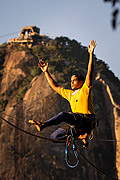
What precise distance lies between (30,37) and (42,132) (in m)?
24.7

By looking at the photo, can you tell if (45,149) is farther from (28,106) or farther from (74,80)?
(74,80)

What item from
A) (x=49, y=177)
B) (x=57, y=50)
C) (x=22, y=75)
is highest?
(x=57, y=50)

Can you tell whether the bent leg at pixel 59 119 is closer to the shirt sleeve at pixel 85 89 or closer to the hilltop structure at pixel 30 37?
the shirt sleeve at pixel 85 89

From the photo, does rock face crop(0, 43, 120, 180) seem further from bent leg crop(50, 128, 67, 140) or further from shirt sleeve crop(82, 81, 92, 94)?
shirt sleeve crop(82, 81, 92, 94)

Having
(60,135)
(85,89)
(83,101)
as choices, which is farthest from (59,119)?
(85,89)

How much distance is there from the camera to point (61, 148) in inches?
1556

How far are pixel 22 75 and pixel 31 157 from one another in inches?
669

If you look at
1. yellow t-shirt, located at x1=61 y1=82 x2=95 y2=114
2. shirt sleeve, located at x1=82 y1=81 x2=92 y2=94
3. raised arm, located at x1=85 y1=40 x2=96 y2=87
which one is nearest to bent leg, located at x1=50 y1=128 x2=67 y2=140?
yellow t-shirt, located at x1=61 y1=82 x2=95 y2=114

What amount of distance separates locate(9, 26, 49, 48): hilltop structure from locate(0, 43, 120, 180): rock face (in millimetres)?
4608

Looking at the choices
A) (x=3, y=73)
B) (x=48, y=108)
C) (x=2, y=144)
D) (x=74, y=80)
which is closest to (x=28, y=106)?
(x=48, y=108)

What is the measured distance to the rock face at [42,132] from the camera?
37.8 metres

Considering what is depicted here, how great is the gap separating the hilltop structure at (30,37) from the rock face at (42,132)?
15.1 feet

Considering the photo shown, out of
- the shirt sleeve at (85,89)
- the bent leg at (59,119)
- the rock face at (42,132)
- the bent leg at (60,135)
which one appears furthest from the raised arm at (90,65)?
the rock face at (42,132)

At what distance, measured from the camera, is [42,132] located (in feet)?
132
